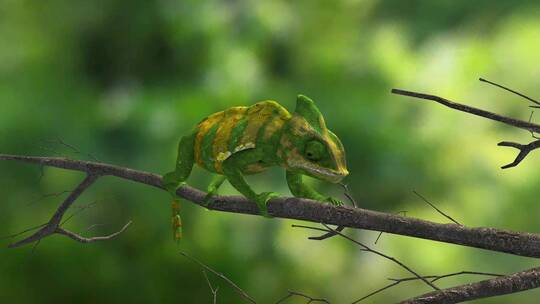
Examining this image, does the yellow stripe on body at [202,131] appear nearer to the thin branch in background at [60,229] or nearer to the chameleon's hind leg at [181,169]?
the chameleon's hind leg at [181,169]

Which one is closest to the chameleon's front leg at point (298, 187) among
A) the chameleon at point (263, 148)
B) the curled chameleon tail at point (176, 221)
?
the chameleon at point (263, 148)

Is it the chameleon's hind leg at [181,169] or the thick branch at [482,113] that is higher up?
the thick branch at [482,113]

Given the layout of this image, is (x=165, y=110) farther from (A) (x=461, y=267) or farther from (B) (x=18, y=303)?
(A) (x=461, y=267)

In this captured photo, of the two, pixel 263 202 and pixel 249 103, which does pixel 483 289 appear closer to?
pixel 263 202

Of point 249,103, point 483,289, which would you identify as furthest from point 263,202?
point 249,103

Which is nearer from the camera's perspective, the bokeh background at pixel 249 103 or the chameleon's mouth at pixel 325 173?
the chameleon's mouth at pixel 325 173

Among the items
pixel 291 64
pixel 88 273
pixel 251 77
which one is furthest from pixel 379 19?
pixel 88 273
